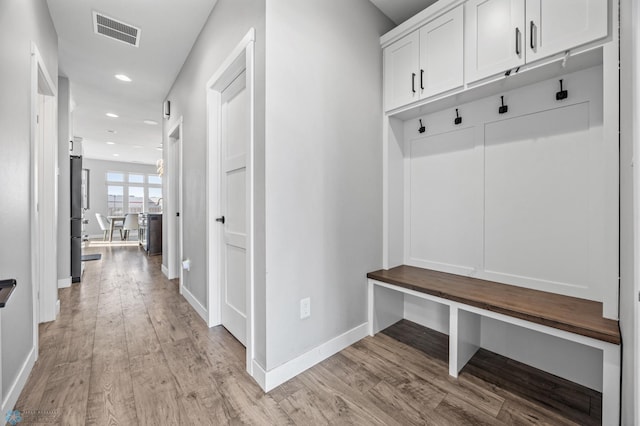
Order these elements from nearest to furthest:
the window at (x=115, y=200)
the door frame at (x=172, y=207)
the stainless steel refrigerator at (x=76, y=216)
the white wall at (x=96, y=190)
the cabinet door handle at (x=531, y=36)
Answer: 1. the cabinet door handle at (x=531, y=36)
2. the stainless steel refrigerator at (x=76, y=216)
3. the door frame at (x=172, y=207)
4. the white wall at (x=96, y=190)
5. the window at (x=115, y=200)

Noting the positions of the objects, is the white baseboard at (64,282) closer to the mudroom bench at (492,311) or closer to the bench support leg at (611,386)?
the mudroom bench at (492,311)

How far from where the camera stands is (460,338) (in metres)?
1.78

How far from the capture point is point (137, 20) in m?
2.57

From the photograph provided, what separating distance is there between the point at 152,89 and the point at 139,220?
204 inches

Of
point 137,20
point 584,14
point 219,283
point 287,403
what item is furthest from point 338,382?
point 137,20

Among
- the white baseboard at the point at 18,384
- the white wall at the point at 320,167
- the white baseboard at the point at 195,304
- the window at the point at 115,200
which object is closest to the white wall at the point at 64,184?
the white baseboard at the point at 195,304

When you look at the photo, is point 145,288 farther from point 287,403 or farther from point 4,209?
point 287,403

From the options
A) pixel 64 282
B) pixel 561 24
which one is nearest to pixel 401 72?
pixel 561 24

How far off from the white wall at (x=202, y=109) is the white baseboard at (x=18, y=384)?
1.12 metres

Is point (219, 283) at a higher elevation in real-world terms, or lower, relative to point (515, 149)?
lower

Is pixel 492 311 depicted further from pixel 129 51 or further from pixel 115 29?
pixel 129 51

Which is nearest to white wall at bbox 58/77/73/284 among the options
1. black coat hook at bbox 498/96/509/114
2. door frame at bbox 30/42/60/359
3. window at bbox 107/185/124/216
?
door frame at bbox 30/42/60/359

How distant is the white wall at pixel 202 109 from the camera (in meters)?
1.68

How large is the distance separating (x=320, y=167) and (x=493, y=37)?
134 centimetres
